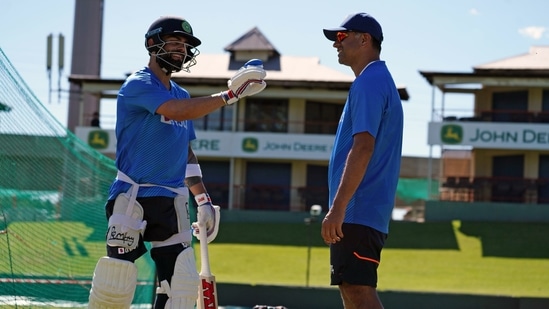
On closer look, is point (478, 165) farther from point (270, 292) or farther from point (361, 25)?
point (361, 25)

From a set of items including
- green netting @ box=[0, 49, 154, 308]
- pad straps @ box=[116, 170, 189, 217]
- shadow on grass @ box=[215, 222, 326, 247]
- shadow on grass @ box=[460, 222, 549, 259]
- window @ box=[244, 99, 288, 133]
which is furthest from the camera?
window @ box=[244, 99, 288, 133]

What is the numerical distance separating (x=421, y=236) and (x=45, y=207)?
2555 cm

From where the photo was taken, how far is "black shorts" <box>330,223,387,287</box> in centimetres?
568

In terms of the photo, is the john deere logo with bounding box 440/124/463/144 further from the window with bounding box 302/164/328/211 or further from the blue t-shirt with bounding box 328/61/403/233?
the blue t-shirt with bounding box 328/61/403/233

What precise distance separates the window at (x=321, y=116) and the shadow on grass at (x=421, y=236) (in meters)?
11.6

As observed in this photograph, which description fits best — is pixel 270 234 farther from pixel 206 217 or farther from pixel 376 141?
pixel 376 141

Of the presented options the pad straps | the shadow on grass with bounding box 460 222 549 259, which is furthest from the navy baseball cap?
the shadow on grass with bounding box 460 222 549 259

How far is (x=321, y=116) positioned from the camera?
49.0m

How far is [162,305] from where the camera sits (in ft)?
20.6

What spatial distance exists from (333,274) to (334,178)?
1.77 ft

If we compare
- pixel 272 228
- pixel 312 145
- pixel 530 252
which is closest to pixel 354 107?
pixel 530 252

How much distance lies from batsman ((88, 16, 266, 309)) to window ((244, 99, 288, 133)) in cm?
4136

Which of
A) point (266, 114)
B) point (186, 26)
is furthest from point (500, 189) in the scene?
point (186, 26)

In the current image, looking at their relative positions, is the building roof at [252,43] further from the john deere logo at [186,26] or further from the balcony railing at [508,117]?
the john deere logo at [186,26]
